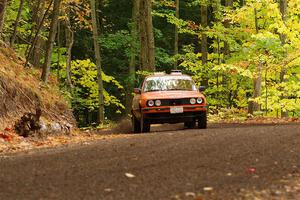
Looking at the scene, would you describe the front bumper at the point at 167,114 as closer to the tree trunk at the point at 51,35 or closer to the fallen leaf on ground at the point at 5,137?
the fallen leaf on ground at the point at 5,137

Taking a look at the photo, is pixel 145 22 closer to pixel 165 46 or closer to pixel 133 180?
pixel 165 46

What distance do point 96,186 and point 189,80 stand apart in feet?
33.1

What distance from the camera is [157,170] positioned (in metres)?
6.58

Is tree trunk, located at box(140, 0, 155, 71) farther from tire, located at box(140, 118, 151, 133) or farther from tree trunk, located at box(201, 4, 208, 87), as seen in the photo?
tire, located at box(140, 118, 151, 133)

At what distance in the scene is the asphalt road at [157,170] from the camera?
546 cm

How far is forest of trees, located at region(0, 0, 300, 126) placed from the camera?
1828cm

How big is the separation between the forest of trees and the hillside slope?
0.46 meters

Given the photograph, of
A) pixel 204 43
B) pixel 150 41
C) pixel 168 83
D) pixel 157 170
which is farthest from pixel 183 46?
pixel 157 170

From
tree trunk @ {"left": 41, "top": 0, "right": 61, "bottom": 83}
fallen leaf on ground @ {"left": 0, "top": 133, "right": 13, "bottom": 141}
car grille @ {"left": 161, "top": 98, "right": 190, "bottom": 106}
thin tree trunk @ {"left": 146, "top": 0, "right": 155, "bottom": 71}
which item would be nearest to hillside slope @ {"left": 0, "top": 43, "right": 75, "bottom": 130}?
tree trunk @ {"left": 41, "top": 0, "right": 61, "bottom": 83}

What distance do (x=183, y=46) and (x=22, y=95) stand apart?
46.0ft

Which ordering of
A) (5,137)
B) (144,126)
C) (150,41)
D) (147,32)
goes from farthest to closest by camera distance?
1. (147,32)
2. (150,41)
3. (144,126)
4. (5,137)

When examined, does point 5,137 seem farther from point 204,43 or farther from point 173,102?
point 204,43

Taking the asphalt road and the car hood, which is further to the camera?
the car hood

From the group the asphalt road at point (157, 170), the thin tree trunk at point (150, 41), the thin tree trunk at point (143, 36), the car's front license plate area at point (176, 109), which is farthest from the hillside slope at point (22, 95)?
the thin tree trunk at point (143, 36)
